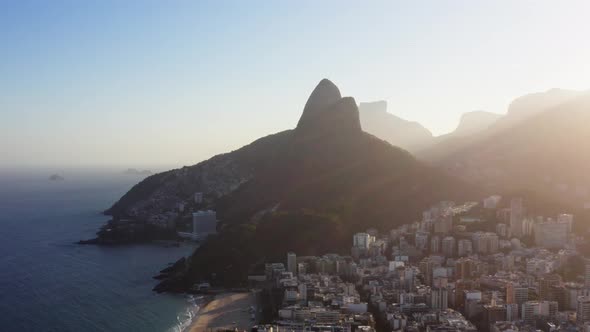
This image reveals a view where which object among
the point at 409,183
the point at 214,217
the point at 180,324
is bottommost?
the point at 180,324

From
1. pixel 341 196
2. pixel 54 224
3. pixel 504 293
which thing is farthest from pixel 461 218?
pixel 54 224

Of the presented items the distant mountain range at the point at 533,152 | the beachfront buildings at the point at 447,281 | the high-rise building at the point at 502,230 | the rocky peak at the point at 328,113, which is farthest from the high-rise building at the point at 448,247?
the rocky peak at the point at 328,113

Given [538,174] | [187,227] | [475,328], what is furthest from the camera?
[538,174]

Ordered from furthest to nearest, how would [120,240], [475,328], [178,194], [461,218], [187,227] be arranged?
1. [178,194]
2. [187,227]
3. [120,240]
4. [461,218]
5. [475,328]

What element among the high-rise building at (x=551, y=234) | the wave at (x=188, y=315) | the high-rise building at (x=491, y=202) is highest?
the high-rise building at (x=491, y=202)

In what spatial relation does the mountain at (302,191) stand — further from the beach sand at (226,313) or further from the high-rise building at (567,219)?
the high-rise building at (567,219)

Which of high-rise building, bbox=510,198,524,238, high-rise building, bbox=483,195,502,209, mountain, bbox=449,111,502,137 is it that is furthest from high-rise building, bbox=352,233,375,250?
mountain, bbox=449,111,502,137

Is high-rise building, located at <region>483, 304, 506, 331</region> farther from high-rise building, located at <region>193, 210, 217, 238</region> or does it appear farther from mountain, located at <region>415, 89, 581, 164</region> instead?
mountain, located at <region>415, 89, 581, 164</region>

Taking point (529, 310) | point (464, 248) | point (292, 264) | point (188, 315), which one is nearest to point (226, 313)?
point (188, 315)

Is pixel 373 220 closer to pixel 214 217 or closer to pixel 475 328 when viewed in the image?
pixel 214 217
